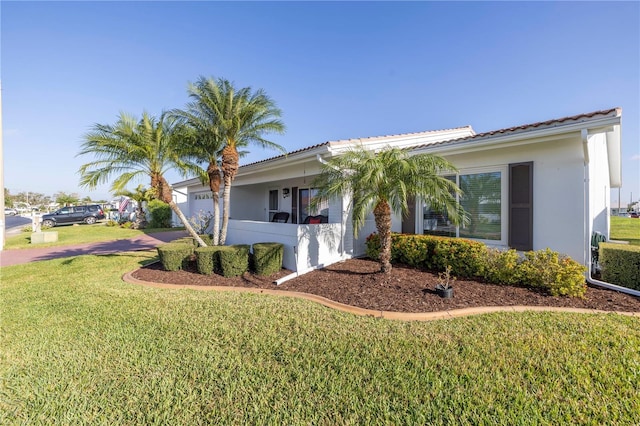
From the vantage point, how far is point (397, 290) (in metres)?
5.92

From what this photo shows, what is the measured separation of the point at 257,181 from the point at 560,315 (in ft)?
41.5

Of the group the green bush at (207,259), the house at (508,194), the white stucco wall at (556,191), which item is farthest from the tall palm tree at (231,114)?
the white stucco wall at (556,191)

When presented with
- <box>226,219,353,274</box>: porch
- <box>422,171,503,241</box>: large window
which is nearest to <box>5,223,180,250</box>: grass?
<box>226,219,353,274</box>: porch

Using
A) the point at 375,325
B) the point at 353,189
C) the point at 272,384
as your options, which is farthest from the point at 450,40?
the point at 272,384

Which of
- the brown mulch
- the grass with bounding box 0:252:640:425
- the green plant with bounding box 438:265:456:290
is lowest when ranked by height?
the grass with bounding box 0:252:640:425

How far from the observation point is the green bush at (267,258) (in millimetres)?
7605

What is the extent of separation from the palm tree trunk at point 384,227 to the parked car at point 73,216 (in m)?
35.8

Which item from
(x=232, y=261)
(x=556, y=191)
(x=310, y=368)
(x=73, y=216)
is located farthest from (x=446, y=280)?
(x=73, y=216)

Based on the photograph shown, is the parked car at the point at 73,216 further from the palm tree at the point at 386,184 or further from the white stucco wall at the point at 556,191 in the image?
the white stucco wall at the point at 556,191

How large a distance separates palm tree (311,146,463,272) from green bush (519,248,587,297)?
180cm

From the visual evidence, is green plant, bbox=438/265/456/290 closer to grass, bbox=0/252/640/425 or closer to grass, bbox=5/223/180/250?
grass, bbox=0/252/640/425

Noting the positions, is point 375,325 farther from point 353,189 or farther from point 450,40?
point 450,40

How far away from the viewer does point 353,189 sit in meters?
6.80

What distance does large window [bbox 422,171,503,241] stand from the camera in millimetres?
7383
